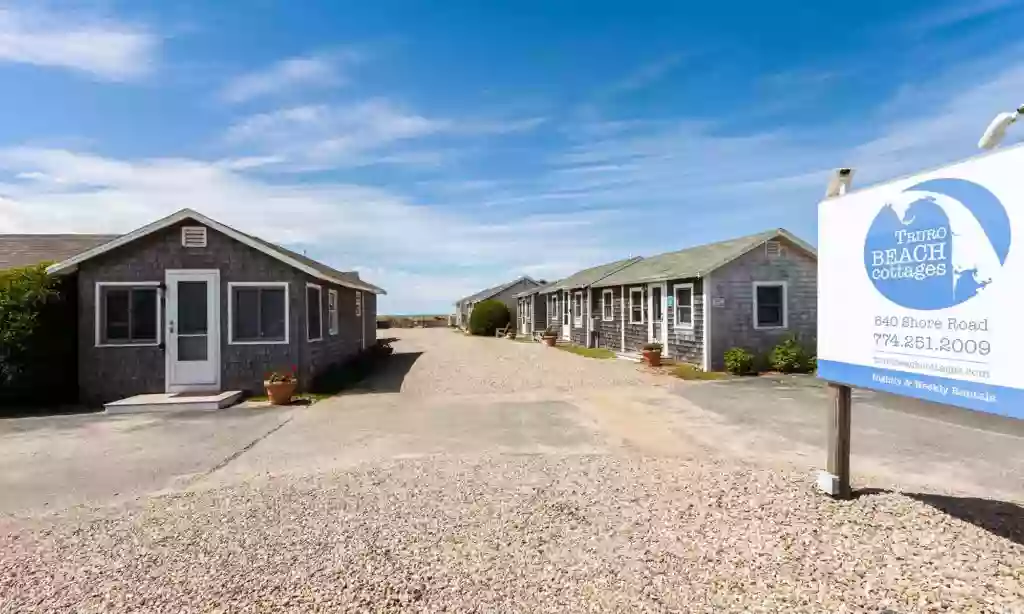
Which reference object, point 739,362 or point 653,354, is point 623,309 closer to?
point 653,354

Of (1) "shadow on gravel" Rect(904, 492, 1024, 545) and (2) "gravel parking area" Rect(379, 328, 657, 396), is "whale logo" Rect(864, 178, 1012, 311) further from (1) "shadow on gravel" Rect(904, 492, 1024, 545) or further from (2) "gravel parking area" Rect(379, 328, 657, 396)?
(2) "gravel parking area" Rect(379, 328, 657, 396)

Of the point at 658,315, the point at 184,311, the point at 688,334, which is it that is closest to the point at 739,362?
the point at 688,334

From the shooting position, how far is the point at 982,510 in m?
5.39

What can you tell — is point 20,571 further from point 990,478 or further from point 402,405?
point 990,478

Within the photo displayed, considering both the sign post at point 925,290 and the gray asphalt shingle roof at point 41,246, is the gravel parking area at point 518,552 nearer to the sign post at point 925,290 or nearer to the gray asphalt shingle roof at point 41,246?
the sign post at point 925,290

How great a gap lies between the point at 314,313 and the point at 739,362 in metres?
11.5

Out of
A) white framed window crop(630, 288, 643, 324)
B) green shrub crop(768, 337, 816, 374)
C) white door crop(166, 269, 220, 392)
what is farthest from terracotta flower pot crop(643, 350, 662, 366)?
white door crop(166, 269, 220, 392)

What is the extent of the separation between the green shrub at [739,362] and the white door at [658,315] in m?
3.26

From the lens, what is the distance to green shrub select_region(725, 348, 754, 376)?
16.8m

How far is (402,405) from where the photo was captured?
12.4m

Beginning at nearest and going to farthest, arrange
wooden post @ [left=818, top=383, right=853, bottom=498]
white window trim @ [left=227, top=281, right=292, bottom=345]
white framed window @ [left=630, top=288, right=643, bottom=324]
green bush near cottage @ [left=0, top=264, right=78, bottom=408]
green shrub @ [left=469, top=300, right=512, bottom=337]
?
wooden post @ [left=818, top=383, right=853, bottom=498] < green bush near cottage @ [left=0, top=264, right=78, bottom=408] < white window trim @ [left=227, top=281, right=292, bottom=345] < white framed window @ [left=630, top=288, right=643, bottom=324] < green shrub @ [left=469, top=300, right=512, bottom=337]

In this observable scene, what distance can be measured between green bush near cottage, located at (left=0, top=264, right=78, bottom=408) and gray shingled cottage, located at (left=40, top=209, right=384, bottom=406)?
1.48 ft

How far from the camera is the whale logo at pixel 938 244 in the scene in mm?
4316

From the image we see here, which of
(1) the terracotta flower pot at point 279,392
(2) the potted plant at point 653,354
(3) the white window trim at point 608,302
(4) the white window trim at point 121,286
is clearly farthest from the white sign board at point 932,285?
(3) the white window trim at point 608,302
